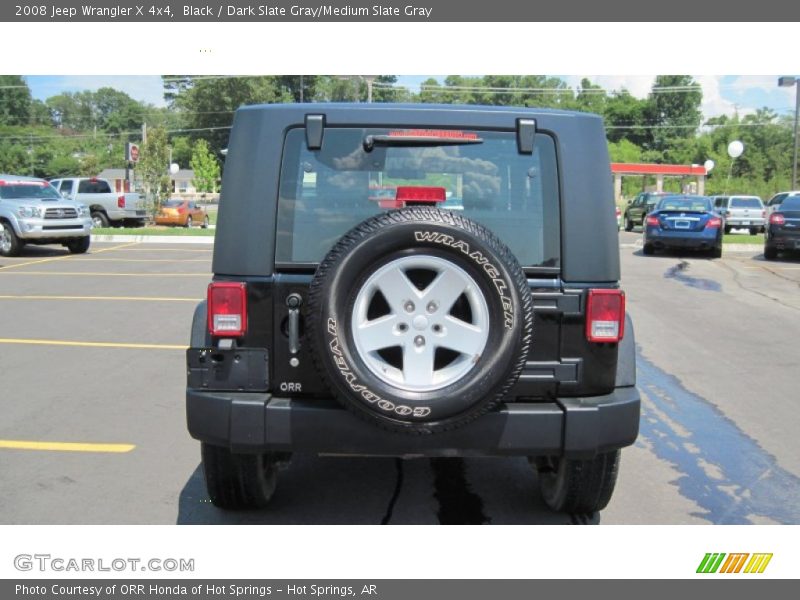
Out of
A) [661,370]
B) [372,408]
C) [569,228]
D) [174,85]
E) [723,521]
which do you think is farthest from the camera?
[174,85]

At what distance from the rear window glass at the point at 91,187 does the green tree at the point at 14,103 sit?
3138 inches

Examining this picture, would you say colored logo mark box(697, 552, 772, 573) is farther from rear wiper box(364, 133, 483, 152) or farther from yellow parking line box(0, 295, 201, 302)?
yellow parking line box(0, 295, 201, 302)

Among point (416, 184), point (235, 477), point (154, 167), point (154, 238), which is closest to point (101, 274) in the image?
point (154, 238)

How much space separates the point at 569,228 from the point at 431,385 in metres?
1.00

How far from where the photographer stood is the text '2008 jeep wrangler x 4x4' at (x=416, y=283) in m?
3.48

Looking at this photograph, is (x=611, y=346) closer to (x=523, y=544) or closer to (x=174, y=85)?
(x=523, y=544)

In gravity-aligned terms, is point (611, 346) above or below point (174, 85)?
below

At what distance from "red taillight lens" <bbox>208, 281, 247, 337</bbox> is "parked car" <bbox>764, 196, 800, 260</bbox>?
17.4m

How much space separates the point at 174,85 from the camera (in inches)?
3497

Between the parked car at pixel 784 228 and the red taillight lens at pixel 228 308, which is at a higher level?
the red taillight lens at pixel 228 308

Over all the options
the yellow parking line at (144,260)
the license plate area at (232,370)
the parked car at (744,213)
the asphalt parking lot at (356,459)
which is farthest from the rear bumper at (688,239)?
the license plate area at (232,370)

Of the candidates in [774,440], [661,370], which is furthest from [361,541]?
[661,370]

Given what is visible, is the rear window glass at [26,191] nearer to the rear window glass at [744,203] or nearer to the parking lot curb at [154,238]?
the parking lot curb at [154,238]

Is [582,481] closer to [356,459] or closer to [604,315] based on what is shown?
[604,315]
